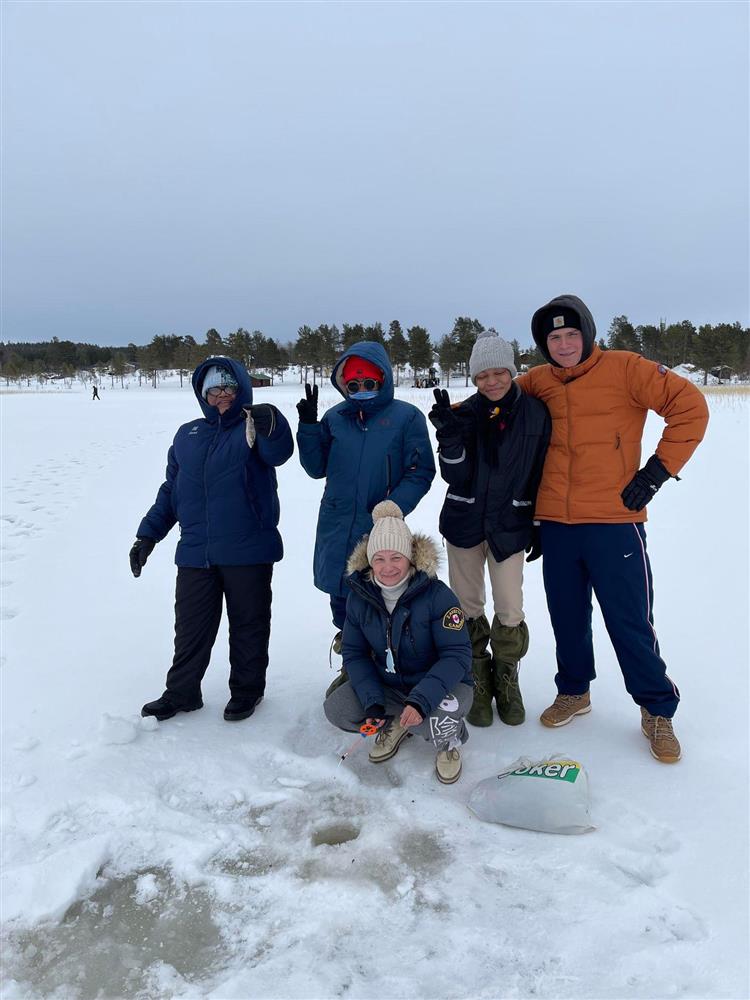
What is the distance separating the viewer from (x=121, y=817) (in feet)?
8.65

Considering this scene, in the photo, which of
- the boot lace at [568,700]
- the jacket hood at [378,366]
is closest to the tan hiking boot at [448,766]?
the boot lace at [568,700]

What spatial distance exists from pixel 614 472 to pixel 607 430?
0.74 ft

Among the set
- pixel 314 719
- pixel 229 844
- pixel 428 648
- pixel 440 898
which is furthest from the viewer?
pixel 314 719

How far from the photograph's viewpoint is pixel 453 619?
2.95 metres

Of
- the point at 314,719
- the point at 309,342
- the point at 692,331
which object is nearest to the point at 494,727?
the point at 314,719

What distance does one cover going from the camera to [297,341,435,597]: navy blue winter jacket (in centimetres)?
336

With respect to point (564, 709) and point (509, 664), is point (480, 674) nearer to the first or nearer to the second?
point (509, 664)

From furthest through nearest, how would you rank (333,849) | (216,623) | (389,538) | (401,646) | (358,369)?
(216,623)
(358,369)
(401,646)
(389,538)
(333,849)

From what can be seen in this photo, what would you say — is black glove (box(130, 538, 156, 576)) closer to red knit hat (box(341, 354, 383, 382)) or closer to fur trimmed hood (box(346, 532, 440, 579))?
fur trimmed hood (box(346, 532, 440, 579))

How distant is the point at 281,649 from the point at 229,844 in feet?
6.70

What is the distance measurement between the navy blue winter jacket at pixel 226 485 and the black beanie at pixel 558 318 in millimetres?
1529

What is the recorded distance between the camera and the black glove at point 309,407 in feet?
10.9

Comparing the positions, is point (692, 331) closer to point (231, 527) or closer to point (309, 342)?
point (309, 342)

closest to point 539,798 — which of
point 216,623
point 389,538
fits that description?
point 389,538
